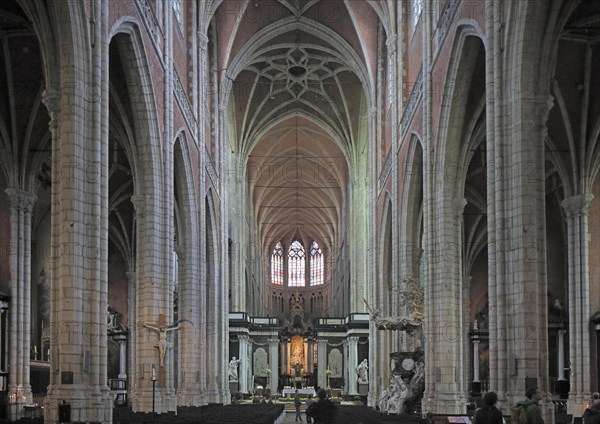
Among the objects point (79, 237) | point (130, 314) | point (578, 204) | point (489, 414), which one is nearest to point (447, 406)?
point (578, 204)

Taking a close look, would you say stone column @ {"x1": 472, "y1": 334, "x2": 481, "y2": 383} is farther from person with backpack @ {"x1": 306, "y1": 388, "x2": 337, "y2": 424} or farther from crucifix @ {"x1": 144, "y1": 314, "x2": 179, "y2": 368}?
person with backpack @ {"x1": 306, "y1": 388, "x2": 337, "y2": 424}

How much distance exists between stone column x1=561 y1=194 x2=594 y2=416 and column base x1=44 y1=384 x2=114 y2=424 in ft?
52.6

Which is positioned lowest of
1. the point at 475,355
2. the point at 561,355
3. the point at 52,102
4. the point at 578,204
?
the point at 475,355

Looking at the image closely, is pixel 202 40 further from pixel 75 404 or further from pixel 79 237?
pixel 75 404

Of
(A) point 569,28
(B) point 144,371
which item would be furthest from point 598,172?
(B) point 144,371

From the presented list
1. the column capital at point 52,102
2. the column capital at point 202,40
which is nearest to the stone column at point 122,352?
the column capital at point 202,40

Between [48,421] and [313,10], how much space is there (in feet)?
105

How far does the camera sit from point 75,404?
50.1ft

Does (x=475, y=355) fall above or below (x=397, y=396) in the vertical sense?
above

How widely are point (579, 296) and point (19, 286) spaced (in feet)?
58.5

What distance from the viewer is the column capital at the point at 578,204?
89.0ft

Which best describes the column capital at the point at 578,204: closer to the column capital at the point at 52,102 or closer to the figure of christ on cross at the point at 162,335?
the figure of christ on cross at the point at 162,335

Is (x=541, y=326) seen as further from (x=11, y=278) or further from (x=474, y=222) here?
(x=474, y=222)

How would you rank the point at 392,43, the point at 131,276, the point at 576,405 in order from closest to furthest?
the point at 576,405, the point at 392,43, the point at 131,276
